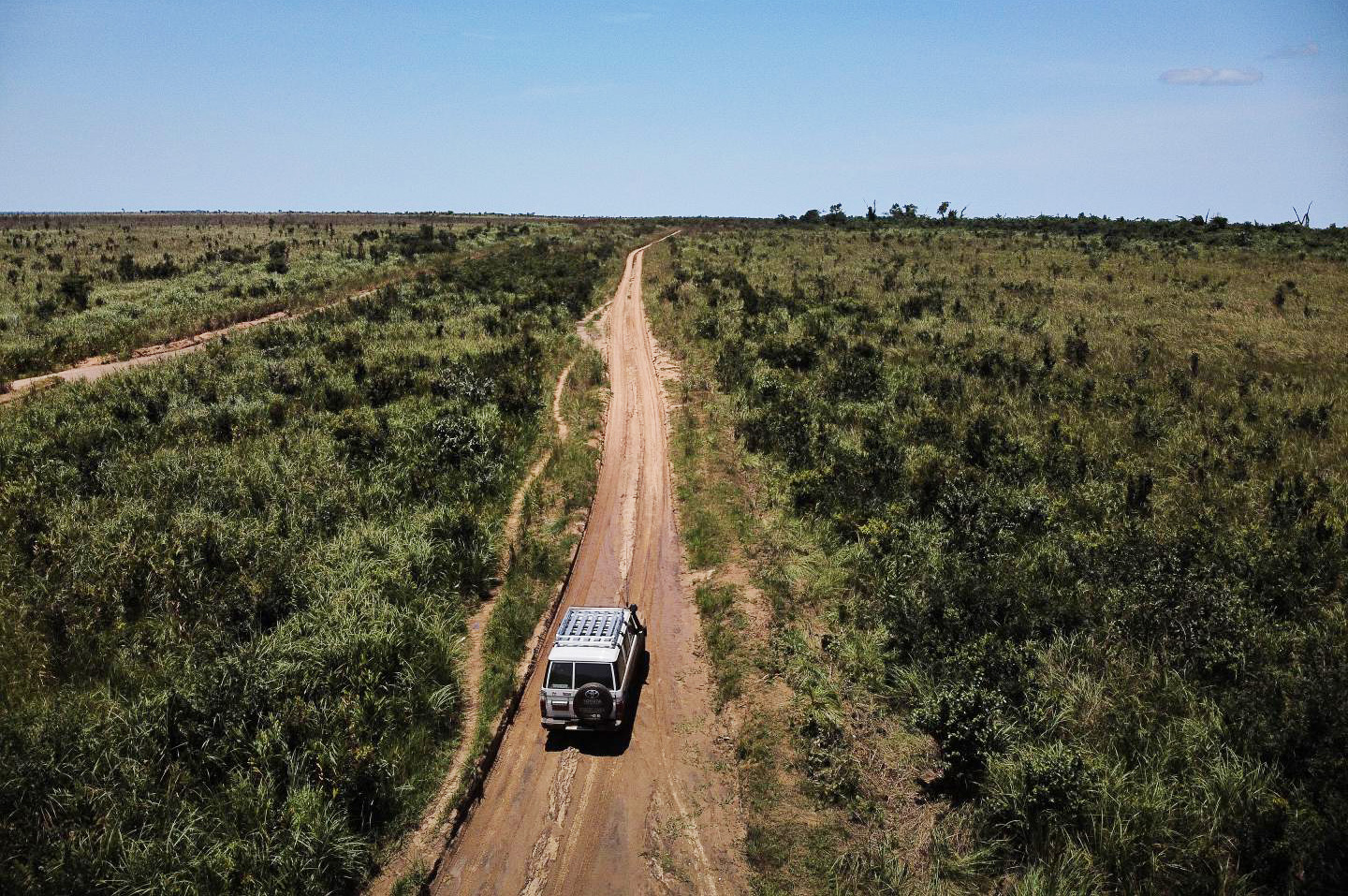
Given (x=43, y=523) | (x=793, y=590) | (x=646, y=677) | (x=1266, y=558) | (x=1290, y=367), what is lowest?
(x=646, y=677)

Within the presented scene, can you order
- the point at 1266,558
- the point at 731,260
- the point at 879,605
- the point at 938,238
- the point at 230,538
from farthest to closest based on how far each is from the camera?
the point at 938,238 < the point at 731,260 < the point at 230,538 < the point at 879,605 < the point at 1266,558

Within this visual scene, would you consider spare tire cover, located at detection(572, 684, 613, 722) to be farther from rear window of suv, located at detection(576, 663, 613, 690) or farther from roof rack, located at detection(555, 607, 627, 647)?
roof rack, located at detection(555, 607, 627, 647)

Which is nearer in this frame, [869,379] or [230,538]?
[230,538]

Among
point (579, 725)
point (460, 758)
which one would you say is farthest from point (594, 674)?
point (460, 758)

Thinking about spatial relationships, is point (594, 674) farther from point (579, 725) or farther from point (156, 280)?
point (156, 280)

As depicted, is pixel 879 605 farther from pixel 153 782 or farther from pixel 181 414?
pixel 181 414

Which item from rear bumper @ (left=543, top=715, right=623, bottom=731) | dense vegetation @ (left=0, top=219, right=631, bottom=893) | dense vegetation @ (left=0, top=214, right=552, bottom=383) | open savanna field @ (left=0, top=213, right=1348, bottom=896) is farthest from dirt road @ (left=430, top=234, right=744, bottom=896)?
dense vegetation @ (left=0, top=214, right=552, bottom=383)

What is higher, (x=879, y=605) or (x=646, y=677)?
(x=879, y=605)

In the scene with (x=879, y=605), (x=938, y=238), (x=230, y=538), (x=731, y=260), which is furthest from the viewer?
(x=938, y=238)

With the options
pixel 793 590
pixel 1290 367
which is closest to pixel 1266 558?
pixel 793 590
